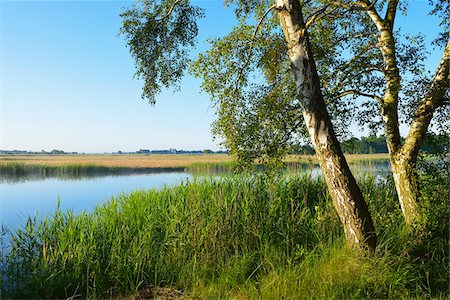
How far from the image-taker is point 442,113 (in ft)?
21.4

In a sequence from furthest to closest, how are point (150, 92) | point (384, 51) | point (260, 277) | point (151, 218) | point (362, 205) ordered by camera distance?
point (150, 92) → point (384, 51) → point (151, 218) → point (362, 205) → point (260, 277)

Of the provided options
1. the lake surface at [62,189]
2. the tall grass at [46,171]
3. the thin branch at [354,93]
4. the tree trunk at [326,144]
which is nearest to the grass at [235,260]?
the tree trunk at [326,144]

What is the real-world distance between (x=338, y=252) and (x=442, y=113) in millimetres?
3622

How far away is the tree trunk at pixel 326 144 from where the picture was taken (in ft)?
16.2

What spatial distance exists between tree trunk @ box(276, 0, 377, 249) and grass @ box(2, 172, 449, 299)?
34cm

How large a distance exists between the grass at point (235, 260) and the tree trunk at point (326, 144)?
34 centimetres

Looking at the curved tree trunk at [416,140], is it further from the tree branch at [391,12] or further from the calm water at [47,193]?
the calm water at [47,193]

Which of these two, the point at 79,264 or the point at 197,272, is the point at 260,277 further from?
the point at 79,264

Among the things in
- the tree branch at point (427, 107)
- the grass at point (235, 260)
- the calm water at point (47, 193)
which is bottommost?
the calm water at point (47, 193)

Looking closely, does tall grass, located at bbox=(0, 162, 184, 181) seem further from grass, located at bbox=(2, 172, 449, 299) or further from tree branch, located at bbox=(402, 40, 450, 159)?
tree branch, located at bbox=(402, 40, 450, 159)

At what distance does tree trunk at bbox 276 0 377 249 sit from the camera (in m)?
4.93

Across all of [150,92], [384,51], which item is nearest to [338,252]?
[384,51]

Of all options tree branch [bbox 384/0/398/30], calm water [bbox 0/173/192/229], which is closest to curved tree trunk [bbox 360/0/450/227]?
tree branch [bbox 384/0/398/30]

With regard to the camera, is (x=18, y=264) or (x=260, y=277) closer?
(x=260, y=277)
